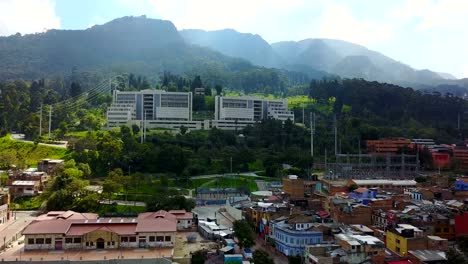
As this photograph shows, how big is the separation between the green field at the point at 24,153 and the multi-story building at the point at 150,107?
10.6 meters

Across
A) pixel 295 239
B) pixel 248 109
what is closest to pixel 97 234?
pixel 295 239

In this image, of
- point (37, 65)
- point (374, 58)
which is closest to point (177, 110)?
point (37, 65)

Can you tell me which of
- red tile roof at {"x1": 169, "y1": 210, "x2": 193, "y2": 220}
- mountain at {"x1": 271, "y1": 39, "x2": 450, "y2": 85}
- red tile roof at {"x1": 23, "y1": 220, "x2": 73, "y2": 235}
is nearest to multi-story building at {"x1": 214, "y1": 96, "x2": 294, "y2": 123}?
red tile roof at {"x1": 169, "y1": 210, "x2": 193, "y2": 220}

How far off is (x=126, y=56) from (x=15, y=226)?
98735 millimetres

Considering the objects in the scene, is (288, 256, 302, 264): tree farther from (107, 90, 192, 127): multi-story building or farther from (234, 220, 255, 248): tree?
(107, 90, 192, 127): multi-story building

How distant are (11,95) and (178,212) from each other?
37.7m

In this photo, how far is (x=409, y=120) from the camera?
59.6 metres

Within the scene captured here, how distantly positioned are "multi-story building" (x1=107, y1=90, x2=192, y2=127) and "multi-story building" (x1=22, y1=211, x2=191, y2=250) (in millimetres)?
30287

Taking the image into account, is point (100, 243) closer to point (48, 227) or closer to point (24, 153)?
point (48, 227)

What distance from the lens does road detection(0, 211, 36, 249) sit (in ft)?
83.4

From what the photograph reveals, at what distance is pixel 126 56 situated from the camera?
12225 centimetres

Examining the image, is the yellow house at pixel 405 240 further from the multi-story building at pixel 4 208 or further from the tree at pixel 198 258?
the multi-story building at pixel 4 208

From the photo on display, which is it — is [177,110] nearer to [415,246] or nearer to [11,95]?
[11,95]

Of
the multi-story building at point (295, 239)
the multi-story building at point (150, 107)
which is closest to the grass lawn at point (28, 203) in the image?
the multi-story building at point (295, 239)
